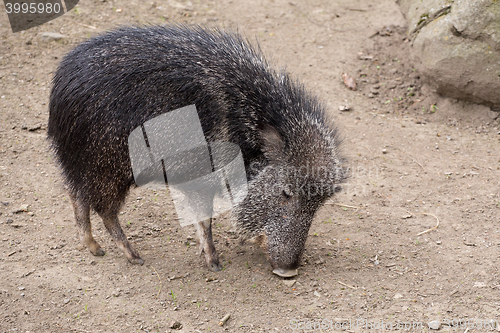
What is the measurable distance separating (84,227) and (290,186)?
73.1 inches

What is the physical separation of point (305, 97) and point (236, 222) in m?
1.17

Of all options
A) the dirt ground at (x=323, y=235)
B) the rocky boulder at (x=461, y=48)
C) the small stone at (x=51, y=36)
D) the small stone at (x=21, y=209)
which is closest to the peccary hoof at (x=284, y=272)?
the dirt ground at (x=323, y=235)

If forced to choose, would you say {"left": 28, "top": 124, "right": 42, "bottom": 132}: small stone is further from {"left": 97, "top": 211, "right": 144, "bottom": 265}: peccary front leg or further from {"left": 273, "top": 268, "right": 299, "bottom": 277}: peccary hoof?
{"left": 273, "top": 268, "right": 299, "bottom": 277}: peccary hoof

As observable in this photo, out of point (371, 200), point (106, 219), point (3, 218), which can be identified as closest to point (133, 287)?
point (106, 219)

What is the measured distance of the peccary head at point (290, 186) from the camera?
356 centimetres

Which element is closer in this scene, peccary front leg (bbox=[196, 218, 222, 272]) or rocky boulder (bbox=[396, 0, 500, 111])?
peccary front leg (bbox=[196, 218, 222, 272])

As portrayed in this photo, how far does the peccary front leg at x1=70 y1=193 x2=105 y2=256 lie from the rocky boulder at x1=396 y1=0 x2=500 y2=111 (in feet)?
14.6

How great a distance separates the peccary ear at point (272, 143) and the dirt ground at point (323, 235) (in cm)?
104

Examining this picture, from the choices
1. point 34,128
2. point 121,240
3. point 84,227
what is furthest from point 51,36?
point 121,240

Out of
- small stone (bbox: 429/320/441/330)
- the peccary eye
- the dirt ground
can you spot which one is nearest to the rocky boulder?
the dirt ground

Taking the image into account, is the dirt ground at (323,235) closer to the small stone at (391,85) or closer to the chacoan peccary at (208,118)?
the small stone at (391,85)

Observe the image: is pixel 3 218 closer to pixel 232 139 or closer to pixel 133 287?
pixel 133 287

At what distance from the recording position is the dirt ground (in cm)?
350

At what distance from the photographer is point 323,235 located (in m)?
4.48
